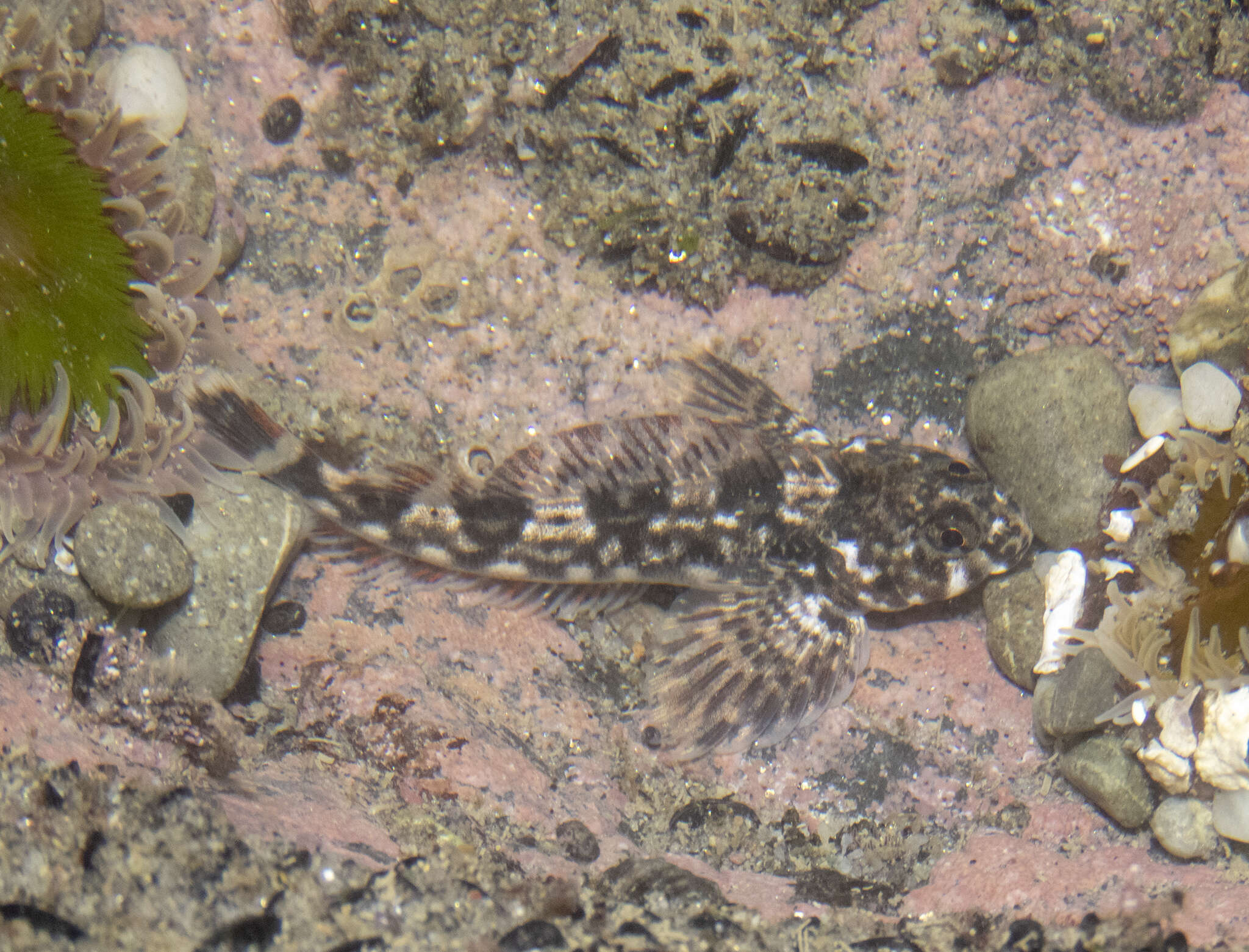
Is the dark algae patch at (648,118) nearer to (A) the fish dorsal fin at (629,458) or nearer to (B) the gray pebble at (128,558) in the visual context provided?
(A) the fish dorsal fin at (629,458)

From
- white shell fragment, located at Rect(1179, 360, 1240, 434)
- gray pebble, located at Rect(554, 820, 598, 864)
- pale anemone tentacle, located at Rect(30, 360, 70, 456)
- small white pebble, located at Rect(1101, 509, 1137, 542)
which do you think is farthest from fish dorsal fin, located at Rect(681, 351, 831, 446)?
pale anemone tentacle, located at Rect(30, 360, 70, 456)

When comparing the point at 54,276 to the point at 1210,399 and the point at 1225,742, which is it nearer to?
the point at 1225,742

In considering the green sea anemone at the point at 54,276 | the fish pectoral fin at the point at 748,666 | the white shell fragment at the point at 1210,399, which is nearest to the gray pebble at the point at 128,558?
the green sea anemone at the point at 54,276

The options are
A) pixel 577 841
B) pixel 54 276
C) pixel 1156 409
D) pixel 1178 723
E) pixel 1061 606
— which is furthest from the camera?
pixel 1156 409

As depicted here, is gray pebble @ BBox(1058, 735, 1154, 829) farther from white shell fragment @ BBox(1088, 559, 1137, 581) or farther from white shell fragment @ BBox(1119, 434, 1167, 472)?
white shell fragment @ BBox(1119, 434, 1167, 472)

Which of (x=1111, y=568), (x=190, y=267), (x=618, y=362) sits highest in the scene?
(x=1111, y=568)

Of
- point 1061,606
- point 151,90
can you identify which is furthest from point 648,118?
point 1061,606
